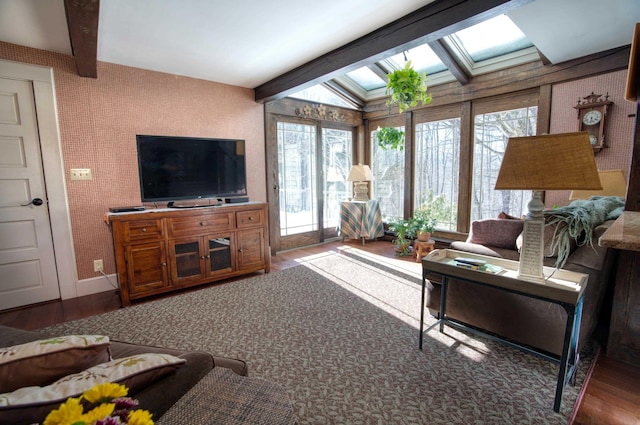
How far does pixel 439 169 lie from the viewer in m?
4.42

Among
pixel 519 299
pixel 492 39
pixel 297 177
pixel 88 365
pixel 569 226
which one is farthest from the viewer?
pixel 297 177

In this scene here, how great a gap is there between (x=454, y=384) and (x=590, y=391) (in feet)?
2.40

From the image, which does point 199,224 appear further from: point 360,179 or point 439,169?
point 439,169

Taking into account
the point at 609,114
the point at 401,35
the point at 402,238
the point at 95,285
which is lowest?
the point at 95,285

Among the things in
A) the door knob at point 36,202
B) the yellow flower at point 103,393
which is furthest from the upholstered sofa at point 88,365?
the door knob at point 36,202

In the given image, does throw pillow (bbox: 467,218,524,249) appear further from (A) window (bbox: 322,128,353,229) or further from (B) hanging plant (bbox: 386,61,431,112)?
(A) window (bbox: 322,128,353,229)

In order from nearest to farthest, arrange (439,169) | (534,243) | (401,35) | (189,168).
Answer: (534,243), (401,35), (189,168), (439,169)

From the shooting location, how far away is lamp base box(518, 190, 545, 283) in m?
1.58

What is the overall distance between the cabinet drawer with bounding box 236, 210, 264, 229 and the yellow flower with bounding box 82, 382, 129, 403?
2.88 m

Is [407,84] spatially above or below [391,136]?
above

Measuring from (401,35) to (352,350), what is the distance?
243 cm

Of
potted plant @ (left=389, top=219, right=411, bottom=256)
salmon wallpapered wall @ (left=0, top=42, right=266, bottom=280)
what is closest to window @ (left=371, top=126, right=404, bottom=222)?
potted plant @ (left=389, top=219, right=411, bottom=256)

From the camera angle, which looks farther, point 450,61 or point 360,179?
point 360,179

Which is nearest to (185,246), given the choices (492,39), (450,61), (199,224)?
(199,224)
